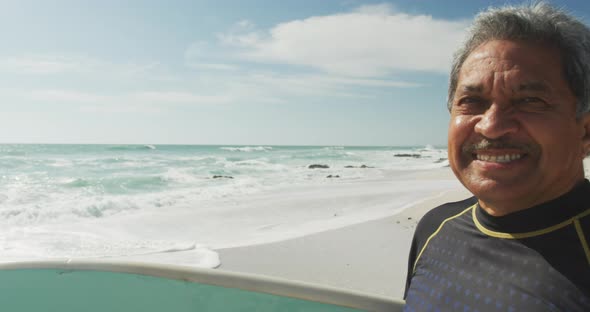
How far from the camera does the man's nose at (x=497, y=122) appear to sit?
4.45 ft

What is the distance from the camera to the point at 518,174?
136 centimetres

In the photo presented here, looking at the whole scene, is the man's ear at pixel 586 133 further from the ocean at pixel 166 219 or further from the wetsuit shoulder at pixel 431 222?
the ocean at pixel 166 219

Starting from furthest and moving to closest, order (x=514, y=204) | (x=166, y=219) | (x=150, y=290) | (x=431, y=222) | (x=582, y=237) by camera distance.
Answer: (x=166, y=219) < (x=150, y=290) < (x=431, y=222) < (x=514, y=204) < (x=582, y=237)

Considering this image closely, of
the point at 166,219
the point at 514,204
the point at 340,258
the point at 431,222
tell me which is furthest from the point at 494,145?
the point at 166,219

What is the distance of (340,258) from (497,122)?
382cm

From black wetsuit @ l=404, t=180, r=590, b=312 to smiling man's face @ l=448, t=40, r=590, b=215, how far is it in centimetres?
7

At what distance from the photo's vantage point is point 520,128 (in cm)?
135

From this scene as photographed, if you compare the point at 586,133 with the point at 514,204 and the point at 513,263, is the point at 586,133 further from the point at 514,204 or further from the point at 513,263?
the point at 513,263

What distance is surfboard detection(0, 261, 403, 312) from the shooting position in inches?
82.5

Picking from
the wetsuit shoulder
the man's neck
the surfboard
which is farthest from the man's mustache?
the surfboard

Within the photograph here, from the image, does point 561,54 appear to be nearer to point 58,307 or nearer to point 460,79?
point 460,79

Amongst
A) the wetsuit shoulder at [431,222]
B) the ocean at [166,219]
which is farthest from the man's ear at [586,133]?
the ocean at [166,219]

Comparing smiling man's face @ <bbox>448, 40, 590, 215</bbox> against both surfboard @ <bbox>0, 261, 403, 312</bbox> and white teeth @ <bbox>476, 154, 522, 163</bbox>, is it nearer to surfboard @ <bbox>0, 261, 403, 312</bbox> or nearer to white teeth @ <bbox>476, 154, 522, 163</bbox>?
white teeth @ <bbox>476, 154, 522, 163</bbox>

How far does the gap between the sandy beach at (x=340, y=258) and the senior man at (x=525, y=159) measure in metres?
2.51
